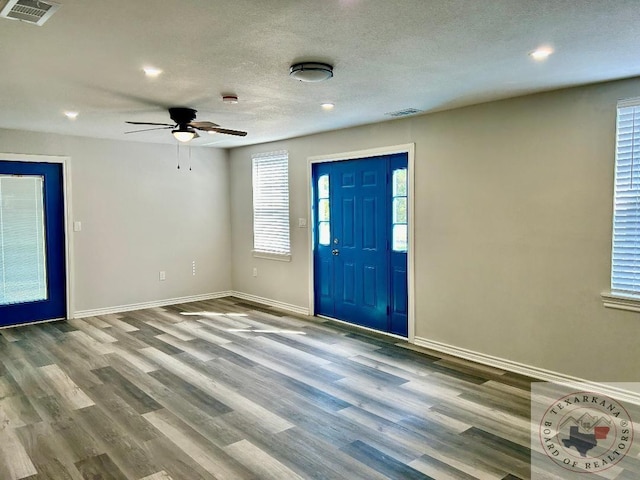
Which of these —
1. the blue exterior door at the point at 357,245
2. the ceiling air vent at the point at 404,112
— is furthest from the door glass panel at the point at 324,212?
the ceiling air vent at the point at 404,112

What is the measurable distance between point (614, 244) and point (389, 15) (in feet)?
8.29

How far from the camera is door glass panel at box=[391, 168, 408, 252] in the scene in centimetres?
507

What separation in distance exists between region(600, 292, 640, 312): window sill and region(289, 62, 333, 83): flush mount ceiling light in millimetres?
2666

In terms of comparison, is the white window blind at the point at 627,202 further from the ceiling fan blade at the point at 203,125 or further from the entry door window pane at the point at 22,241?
the entry door window pane at the point at 22,241

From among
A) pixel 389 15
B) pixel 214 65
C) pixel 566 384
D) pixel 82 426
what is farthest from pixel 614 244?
pixel 82 426

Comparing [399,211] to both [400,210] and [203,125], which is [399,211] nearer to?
[400,210]

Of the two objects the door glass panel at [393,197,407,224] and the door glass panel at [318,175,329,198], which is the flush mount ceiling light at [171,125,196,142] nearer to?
the door glass panel at [318,175,329,198]

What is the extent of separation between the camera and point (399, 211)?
5.12m

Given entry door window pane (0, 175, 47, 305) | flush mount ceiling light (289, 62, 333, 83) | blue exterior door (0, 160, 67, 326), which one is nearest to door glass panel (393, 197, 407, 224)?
flush mount ceiling light (289, 62, 333, 83)

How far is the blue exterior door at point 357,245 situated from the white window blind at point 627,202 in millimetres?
2078

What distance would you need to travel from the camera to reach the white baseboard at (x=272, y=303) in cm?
641

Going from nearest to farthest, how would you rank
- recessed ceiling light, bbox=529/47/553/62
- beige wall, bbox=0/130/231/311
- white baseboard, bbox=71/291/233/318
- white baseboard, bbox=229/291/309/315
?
recessed ceiling light, bbox=529/47/553/62, beige wall, bbox=0/130/231/311, white baseboard, bbox=71/291/233/318, white baseboard, bbox=229/291/309/315

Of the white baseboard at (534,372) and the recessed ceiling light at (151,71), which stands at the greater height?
the recessed ceiling light at (151,71)

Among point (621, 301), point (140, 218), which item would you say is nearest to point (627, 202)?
point (621, 301)
